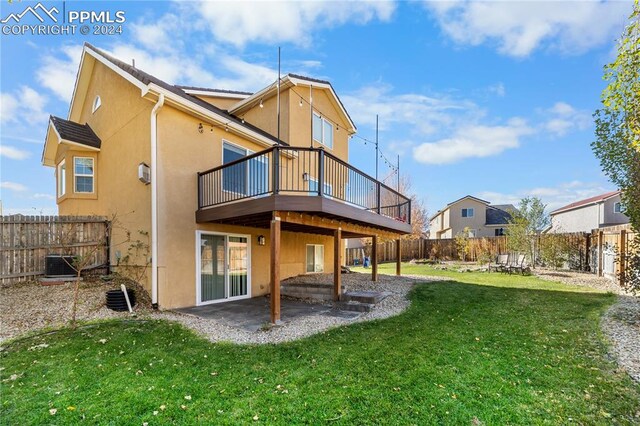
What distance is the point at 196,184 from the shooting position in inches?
335

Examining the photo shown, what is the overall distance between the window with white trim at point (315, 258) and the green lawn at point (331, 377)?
7445 mm

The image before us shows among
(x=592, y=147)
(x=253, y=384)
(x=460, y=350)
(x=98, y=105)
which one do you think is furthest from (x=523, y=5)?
(x=98, y=105)

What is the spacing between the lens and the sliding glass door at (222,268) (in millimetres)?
8455

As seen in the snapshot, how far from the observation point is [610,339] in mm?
5121

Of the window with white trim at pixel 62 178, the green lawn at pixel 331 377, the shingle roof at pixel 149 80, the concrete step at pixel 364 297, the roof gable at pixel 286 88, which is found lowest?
the concrete step at pixel 364 297

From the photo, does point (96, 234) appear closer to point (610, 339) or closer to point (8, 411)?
point (8, 411)

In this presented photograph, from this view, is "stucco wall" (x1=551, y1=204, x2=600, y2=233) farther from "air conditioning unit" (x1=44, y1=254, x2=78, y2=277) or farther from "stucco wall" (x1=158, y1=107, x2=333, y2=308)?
"air conditioning unit" (x1=44, y1=254, x2=78, y2=277)

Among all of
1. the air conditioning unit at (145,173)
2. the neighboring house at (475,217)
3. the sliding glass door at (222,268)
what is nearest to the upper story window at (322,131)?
the sliding glass door at (222,268)

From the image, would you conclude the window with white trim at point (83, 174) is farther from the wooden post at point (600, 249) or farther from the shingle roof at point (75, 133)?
the wooden post at point (600, 249)

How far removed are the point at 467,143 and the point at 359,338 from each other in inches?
898

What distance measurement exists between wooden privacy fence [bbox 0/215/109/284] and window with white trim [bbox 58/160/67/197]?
235cm

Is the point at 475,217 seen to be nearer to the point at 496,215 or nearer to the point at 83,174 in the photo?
the point at 496,215

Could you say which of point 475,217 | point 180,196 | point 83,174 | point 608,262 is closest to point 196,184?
point 180,196

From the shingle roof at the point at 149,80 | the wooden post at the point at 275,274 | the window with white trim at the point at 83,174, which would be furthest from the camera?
the window with white trim at the point at 83,174
